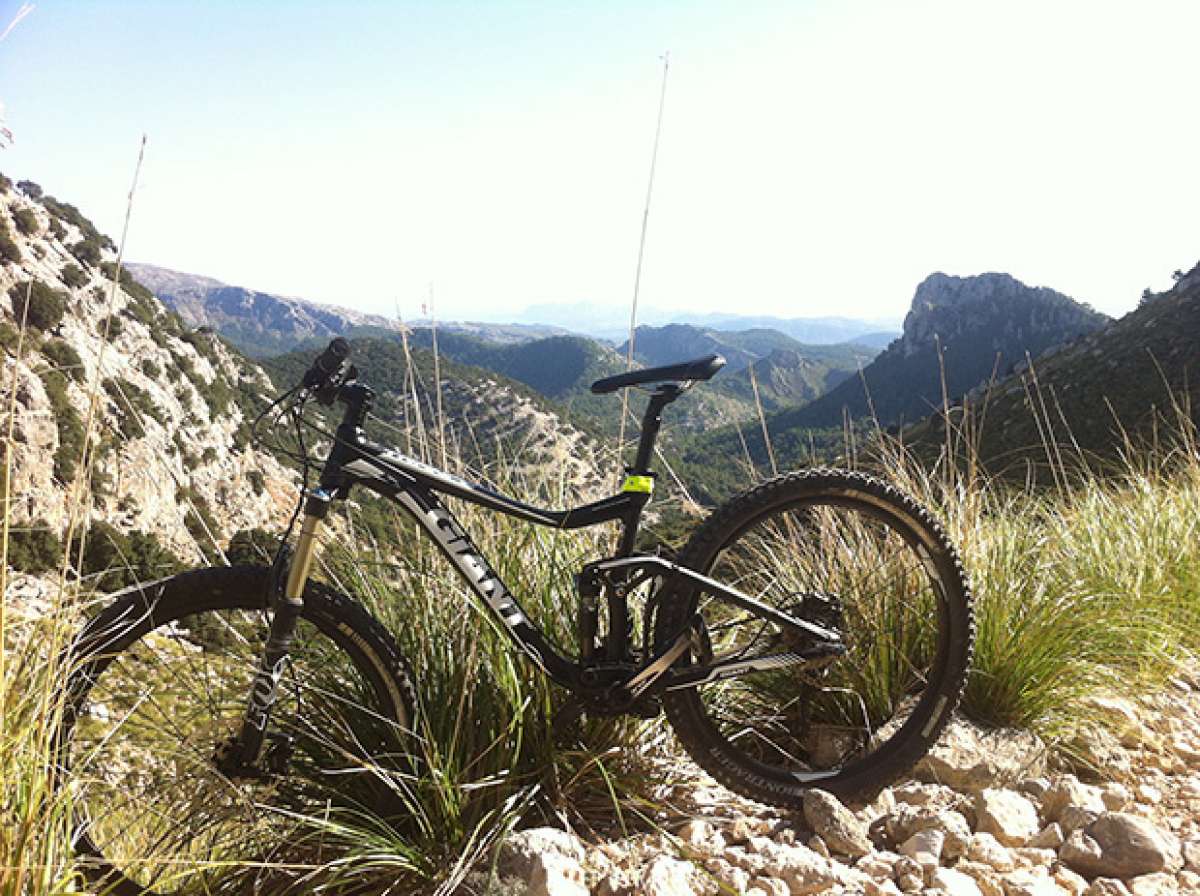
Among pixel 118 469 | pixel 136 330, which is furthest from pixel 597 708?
pixel 136 330

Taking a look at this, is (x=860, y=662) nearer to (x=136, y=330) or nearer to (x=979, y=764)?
(x=979, y=764)

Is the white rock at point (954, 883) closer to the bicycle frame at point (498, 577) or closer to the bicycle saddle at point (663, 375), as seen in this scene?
the bicycle frame at point (498, 577)

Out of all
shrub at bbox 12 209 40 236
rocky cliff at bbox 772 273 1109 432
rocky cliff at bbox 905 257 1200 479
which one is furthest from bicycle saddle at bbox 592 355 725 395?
rocky cliff at bbox 772 273 1109 432

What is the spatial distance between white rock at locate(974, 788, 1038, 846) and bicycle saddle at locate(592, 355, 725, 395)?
4.80 feet

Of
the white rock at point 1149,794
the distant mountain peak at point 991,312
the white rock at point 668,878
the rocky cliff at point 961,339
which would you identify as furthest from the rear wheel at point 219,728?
the distant mountain peak at point 991,312

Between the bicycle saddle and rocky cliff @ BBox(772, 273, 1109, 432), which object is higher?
rocky cliff @ BBox(772, 273, 1109, 432)

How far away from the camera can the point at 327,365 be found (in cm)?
196

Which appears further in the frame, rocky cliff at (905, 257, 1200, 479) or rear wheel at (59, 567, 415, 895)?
rocky cliff at (905, 257, 1200, 479)

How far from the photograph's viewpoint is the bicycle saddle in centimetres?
216

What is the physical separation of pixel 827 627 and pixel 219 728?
176 centimetres

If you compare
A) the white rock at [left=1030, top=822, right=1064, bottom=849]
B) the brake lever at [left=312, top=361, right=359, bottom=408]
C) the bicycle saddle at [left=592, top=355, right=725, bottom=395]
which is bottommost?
the white rock at [left=1030, top=822, right=1064, bottom=849]

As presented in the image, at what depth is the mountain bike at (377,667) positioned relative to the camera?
1889mm

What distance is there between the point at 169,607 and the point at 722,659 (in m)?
1.49

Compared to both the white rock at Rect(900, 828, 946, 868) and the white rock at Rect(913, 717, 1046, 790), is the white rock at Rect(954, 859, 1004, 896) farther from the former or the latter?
the white rock at Rect(913, 717, 1046, 790)
